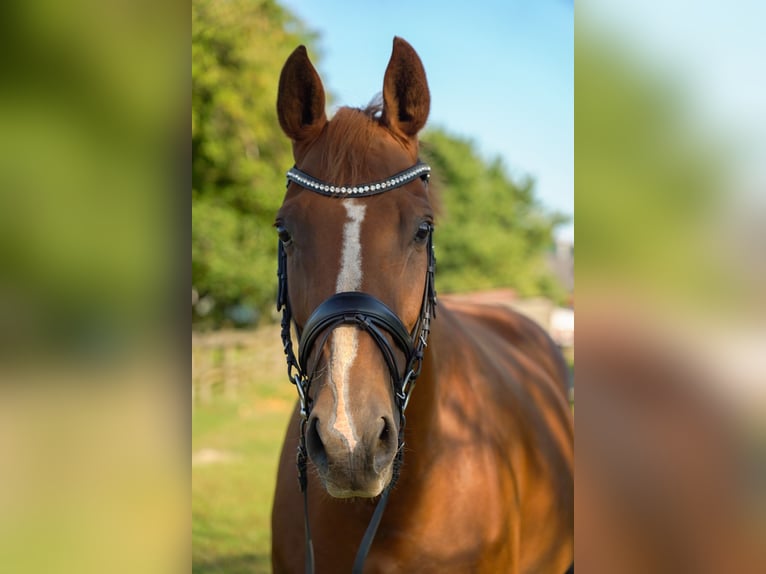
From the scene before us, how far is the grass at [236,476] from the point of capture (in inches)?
245

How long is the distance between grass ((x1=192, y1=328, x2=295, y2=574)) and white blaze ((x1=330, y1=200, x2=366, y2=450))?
453 centimetres

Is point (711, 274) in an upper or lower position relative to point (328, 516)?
upper

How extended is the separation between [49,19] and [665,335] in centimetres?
106

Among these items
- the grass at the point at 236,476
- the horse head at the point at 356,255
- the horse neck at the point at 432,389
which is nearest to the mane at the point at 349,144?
the horse head at the point at 356,255

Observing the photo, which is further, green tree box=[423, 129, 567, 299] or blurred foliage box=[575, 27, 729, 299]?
green tree box=[423, 129, 567, 299]

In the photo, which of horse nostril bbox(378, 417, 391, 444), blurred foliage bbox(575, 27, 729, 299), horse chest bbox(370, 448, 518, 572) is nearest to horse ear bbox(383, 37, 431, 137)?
horse nostril bbox(378, 417, 391, 444)

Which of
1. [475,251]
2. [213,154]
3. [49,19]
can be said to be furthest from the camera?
[475,251]

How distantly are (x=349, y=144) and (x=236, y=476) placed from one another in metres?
7.67

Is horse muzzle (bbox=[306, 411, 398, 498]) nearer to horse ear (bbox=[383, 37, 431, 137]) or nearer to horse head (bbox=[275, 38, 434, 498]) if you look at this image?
horse head (bbox=[275, 38, 434, 498])

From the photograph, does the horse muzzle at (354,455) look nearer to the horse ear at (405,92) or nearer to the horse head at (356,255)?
the horse head at (356,255)

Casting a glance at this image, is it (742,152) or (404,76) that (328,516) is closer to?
(404,76)

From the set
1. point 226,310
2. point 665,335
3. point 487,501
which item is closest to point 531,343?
point 487,501

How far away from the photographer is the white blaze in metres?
1.85

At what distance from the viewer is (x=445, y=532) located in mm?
2494
